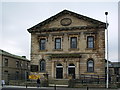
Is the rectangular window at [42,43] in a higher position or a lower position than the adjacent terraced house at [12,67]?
higher

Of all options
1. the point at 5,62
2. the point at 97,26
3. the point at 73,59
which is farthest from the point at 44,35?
the point at 5,62

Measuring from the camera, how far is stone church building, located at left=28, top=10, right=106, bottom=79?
1492 inches

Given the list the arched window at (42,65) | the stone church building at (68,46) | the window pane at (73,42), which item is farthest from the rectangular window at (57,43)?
the arched window at (42,65)

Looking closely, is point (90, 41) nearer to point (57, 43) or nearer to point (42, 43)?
point (57, 43)

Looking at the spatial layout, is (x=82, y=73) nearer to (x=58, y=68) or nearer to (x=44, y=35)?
(x=58, y=68)

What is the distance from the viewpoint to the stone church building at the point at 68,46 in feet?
124

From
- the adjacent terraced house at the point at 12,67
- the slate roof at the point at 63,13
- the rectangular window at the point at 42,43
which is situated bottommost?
the adjacent terraced house at the point at 12,67

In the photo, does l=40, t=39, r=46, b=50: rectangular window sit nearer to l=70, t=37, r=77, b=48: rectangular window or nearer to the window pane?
l=70, t=37, r=77, b=48: rectangular window

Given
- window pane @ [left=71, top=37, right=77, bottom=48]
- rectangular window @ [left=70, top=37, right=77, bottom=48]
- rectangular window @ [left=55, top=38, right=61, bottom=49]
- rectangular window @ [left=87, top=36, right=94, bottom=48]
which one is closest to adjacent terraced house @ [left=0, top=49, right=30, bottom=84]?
rectangular window @ [left=55, top=38, right=61, bottom=49]

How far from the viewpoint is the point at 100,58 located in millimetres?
37625

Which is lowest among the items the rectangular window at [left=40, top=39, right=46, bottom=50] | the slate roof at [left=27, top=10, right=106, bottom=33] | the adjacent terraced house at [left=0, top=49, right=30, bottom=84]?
the adjacent terraced house at [left=0, top=49, right=30, bottom=84]

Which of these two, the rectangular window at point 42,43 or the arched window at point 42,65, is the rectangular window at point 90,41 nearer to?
the rectangular window at point 42,43

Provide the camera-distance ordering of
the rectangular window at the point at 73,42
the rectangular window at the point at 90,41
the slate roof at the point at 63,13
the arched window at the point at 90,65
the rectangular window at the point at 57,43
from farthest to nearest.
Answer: the rectangular window at the point at 57,43, the rectangular window at the point at 73,42, the rectangular window at the point at 90,41, the slate roof at the point at 63,13, the arched window at the point at 90,65

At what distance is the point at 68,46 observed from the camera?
39.6 metres
